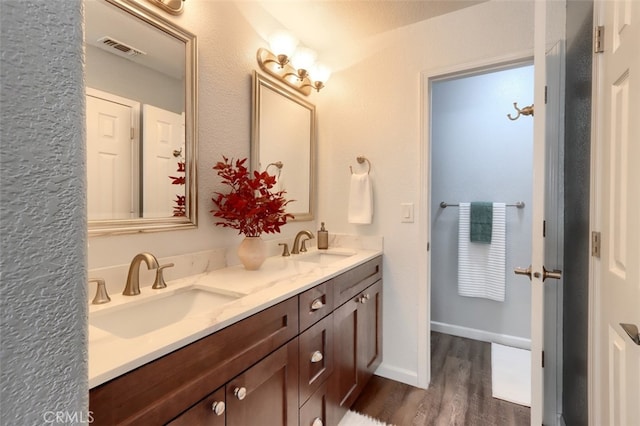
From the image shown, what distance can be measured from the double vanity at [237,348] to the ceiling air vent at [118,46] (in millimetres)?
904

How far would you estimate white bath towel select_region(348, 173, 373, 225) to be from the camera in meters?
2.05

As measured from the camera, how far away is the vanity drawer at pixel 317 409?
1.24 meters

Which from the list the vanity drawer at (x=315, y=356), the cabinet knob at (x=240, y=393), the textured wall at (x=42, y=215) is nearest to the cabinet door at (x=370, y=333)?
the vanity drawer at (x=315, y=356)

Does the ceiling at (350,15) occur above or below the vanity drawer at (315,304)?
above

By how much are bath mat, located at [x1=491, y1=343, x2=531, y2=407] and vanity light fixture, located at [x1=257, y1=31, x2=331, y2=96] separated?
2280 mm

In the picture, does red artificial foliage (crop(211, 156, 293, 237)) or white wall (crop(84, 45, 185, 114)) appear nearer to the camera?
white wall (crop(84, 45, 185, 114))

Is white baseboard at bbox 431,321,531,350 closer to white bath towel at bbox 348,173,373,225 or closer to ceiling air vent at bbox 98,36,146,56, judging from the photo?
white bath towel at bbox 348,173,373,225

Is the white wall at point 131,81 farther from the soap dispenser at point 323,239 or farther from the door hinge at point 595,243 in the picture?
the door hinge at point 595,243

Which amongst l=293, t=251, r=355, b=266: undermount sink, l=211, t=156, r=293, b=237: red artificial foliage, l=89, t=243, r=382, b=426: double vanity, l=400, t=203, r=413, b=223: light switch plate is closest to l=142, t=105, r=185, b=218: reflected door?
l=211, t=156, r=293, b=237: red artificial foliage

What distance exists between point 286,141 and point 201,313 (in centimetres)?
134

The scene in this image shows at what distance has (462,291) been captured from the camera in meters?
2.62

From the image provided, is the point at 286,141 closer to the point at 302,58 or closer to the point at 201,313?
the point at 302,58

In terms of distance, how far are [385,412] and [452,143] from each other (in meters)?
2.16

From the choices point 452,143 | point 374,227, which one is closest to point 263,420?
point 374,227
